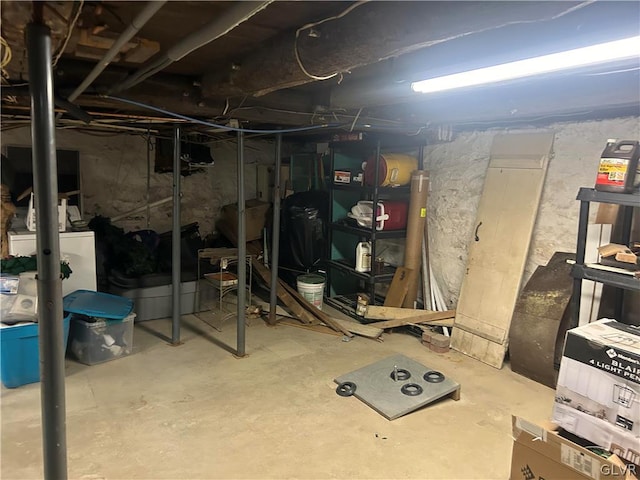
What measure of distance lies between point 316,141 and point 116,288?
285cm

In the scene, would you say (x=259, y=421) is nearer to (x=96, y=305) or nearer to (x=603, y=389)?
(x=96, y=305)

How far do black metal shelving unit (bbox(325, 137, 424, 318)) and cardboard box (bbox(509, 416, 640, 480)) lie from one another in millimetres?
2249

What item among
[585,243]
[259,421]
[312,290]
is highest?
[585,243]

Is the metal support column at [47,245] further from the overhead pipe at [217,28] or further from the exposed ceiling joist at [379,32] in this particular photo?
the exposed ceiling joist at [379,32]

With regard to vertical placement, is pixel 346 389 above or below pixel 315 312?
below

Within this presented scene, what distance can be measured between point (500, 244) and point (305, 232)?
206 centimetres

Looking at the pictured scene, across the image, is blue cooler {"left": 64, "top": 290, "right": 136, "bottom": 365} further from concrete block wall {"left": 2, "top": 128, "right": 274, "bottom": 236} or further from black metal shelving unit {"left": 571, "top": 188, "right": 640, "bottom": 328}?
black metal shelving unit {"left": 571, "top": 188, "right": 640, "bottom": 328}

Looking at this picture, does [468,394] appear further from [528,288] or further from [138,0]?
[138,0]

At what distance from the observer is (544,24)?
1.49m

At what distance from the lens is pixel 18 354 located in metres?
2.84

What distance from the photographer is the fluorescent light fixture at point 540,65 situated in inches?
58.1

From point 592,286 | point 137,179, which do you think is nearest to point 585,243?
point 592,286

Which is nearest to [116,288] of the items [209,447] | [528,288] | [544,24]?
[209,447]

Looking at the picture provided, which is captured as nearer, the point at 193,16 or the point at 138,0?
the point at 138,0
